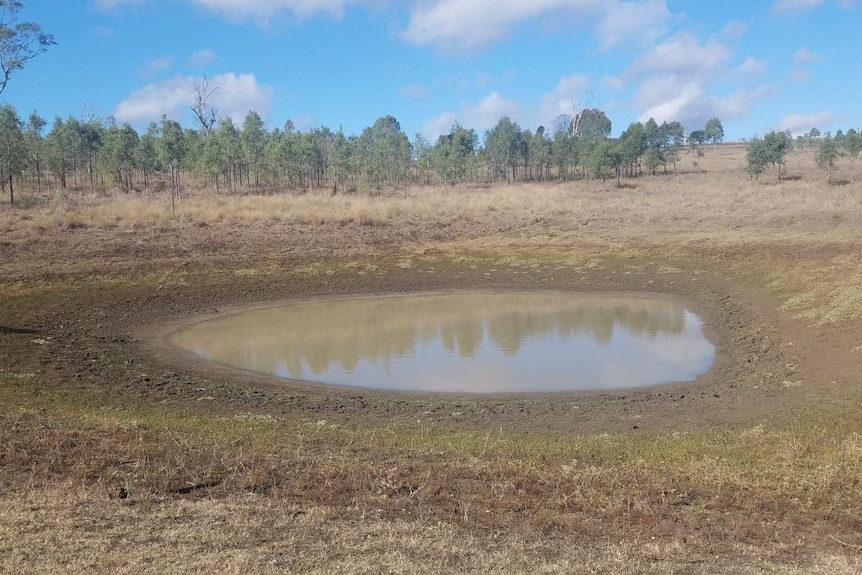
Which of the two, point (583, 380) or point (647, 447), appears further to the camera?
point (583, 380)

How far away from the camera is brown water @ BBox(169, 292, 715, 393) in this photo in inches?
589

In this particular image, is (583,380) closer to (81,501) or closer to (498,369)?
(498,369)

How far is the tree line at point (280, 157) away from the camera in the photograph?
65188 millimetres

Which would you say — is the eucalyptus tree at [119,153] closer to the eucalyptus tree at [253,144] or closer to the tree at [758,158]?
the eucalyptus tree at [253,144]

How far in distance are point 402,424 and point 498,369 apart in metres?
5.14

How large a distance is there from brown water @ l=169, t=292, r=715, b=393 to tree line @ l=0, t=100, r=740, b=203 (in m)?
40.7

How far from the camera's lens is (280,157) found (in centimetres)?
6806

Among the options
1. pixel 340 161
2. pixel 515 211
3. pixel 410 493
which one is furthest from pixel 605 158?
pixel 410 493

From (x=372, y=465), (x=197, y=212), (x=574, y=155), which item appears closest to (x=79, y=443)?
(x=372, y=465)

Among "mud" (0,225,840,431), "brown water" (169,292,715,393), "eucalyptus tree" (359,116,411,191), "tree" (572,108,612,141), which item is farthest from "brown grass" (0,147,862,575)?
"tree" (572,108,612,141)

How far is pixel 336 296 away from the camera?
25016mm

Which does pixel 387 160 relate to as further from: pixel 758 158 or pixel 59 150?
pixel 758 158

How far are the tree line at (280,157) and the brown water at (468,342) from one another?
4071 cm

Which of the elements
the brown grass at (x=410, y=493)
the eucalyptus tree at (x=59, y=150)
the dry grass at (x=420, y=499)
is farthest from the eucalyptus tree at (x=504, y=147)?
the dry grass at (x=420, y=499)
